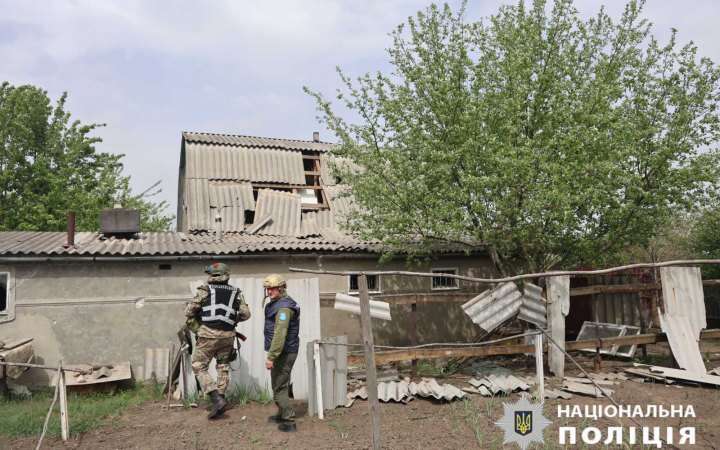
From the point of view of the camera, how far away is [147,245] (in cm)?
1135

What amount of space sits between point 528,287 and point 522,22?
18.8 ft

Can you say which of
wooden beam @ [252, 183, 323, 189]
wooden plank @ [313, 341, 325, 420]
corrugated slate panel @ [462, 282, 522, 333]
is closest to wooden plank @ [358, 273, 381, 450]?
wooden plank @ [313, 341, 325, 420]

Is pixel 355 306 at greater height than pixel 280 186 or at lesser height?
lesser

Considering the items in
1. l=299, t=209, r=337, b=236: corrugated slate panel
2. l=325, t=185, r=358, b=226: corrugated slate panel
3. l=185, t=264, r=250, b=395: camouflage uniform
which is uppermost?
l=325, t=185, r=358, b=226: corrugated slate panel

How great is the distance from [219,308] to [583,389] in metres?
5.84

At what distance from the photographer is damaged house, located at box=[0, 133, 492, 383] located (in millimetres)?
10234

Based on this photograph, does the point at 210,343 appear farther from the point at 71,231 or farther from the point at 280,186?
the point at 280,186

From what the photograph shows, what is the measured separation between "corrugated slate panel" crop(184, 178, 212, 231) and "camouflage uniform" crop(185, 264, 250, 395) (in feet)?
24.4

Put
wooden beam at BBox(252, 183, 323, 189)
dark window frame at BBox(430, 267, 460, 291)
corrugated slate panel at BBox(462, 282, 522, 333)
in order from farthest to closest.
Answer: wooden beam at BBox(252, 183, 323, 189) < dark window frame at BBox(430, 267, 460, 291) < corrugated slate panel at BBox(462, 282, 522, 333)

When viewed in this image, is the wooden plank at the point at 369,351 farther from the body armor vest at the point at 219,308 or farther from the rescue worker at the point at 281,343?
the body armor vest at the point at 219,308

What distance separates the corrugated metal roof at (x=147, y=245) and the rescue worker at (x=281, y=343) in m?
4.65

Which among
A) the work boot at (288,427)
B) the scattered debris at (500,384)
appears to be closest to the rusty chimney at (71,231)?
the work boot at (288,427)

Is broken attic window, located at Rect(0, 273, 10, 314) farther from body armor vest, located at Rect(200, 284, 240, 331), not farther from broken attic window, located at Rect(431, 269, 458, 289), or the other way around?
broken attic window, located at Rect(431, 269, 458, 289)

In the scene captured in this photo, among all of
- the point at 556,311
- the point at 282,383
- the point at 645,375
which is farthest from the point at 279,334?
the point at 645,375
